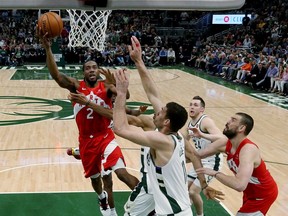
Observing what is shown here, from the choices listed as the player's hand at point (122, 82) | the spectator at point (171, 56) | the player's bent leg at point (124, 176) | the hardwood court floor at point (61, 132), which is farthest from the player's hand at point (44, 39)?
the spectator at point (171, 56)

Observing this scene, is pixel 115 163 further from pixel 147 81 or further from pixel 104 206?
pixel 147 81

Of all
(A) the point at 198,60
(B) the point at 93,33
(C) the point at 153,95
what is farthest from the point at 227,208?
(A) the point at 198,60

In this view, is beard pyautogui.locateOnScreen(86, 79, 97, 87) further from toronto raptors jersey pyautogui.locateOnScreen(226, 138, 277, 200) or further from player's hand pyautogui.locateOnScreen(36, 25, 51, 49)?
toronto raptors jersey pyautogui.locateOnScreen(226, 138, 277, 200)

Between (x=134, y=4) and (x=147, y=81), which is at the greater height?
(x=134, y=4)

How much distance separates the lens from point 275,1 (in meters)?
28.0

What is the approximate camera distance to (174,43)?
83.9 ft

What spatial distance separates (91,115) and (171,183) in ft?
6.20

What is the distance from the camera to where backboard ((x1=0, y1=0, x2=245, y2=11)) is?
4.21 m

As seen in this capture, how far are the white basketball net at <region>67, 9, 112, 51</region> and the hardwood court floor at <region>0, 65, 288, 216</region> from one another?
74.2 inches

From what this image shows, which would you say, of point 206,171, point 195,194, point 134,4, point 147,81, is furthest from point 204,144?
point 134,4

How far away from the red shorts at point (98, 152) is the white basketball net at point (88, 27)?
2690 millimetres

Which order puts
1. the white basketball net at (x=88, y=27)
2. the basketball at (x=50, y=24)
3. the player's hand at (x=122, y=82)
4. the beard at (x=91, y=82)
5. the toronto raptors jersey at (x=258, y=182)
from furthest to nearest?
the white basketball net at (x=88, y=27) < the beard at (x=91, y=82) < the basketball at (x=50, y=24) < the toronto raptors jersey at (x=258, y=182) < the player's hand at (x=122, y=82)

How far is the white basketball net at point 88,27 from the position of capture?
314 inches

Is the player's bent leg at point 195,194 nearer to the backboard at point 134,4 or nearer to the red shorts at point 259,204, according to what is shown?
the red shorts at point 259,204
